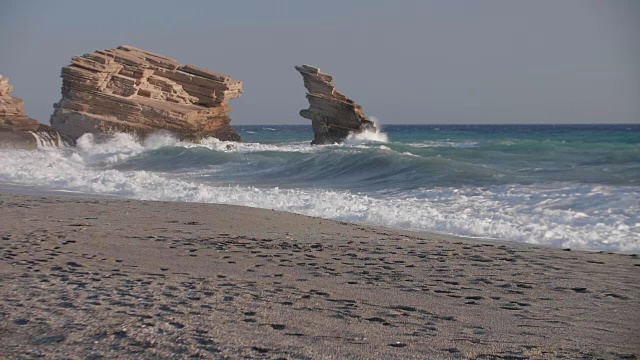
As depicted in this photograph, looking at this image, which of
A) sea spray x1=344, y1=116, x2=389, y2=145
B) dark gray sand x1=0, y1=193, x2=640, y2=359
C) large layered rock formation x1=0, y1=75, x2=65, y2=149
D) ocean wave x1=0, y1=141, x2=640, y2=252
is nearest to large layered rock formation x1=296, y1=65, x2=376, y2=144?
sea spray x1=344, y1=116, x2=389, y2=145

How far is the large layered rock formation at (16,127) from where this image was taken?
2986 cm

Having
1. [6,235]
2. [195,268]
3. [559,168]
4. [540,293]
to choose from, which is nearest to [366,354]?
[540,293]

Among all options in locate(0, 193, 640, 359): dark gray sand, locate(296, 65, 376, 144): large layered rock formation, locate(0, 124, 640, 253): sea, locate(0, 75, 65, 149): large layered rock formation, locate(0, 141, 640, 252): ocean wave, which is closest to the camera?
locate(0, 193, 640, 359): dark gray sand

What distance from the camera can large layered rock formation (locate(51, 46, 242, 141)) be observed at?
32250 mm

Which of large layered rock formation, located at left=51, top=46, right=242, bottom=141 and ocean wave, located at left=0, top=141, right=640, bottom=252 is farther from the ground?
large layered rock formation, located at left=51, top=46, right=242, bottom=141

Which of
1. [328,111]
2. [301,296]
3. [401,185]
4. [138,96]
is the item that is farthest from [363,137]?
[301,296]

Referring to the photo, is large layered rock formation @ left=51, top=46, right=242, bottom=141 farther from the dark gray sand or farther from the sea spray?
the dark gray sand

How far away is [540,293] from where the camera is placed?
238 inches

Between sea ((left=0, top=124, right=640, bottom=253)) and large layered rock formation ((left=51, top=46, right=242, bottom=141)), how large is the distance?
2.28 meters

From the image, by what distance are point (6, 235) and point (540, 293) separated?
5873mm

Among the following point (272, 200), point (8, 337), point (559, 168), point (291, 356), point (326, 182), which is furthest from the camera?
point (559, 168)

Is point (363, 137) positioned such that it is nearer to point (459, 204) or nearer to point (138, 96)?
point (138, 96)

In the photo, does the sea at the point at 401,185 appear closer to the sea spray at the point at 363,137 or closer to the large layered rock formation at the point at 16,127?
the large layered rock formation at the point at 16,127

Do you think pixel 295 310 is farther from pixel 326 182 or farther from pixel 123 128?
pixel 123 128
